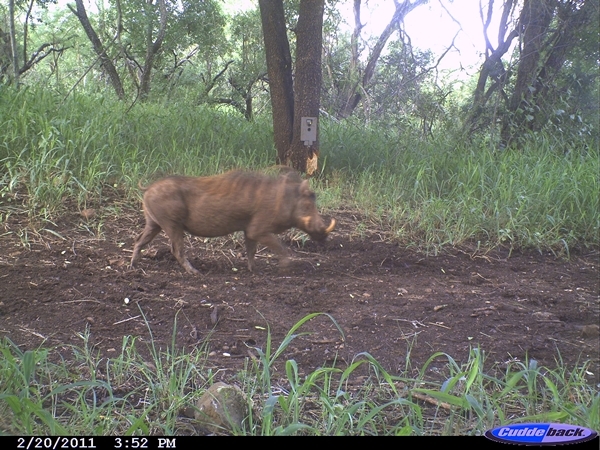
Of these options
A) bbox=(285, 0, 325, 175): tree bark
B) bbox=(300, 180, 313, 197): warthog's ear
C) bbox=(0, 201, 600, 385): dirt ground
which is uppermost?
bbox=(285, 0, 325, 175): tree bark

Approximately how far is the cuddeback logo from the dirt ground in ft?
4.36

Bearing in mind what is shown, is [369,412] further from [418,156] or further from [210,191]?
[418,156]

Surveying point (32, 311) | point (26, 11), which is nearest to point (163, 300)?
point (32, 311)

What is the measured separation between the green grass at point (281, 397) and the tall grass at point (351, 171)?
2231 millimetres

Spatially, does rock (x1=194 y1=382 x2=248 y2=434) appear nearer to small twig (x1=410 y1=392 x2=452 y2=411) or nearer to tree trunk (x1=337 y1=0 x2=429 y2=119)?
small twig (x1=410 y1=392 x2=452 y2=411)

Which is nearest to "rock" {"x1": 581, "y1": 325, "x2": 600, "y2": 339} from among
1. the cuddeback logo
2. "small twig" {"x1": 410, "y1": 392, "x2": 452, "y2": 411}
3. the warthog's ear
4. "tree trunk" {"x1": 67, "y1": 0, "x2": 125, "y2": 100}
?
"small twig" {"x1": 410, "y1": 392, "x2": 452, "y2": 411}

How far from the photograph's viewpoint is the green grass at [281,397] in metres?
1.88

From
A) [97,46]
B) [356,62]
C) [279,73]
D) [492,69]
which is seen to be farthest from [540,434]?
[356,62]

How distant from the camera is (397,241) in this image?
184 inches

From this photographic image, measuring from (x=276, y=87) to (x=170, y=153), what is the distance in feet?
5.07

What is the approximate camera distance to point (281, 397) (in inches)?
80.1

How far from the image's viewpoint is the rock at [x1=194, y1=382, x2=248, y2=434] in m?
1.95

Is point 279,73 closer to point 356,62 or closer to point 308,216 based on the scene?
point 308,216

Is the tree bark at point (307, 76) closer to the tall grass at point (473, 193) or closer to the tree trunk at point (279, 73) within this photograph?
the tree trunk at point (279, 73)
